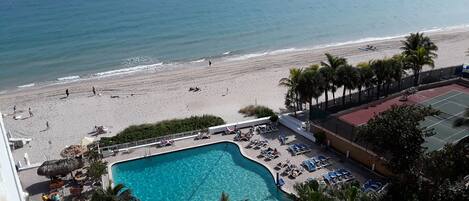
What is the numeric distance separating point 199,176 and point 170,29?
47.8 m

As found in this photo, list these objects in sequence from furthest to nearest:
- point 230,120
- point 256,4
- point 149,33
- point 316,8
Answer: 1. point 256,4
2. point 316,8
3. point 149,33
4. point 230,120

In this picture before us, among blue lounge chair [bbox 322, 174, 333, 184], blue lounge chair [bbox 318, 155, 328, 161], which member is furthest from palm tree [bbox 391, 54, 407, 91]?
blue lounge chair [bbox 322, 174, 333, 184]

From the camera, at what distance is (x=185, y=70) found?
160 feet

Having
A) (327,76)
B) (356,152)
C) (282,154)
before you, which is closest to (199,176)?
(282,154)

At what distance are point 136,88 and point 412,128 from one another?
3133 centimetres

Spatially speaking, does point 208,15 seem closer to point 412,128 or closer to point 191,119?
point 191,119

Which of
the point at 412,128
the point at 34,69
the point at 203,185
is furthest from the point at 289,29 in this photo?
the point at 412,128

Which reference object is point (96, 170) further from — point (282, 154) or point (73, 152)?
point (282, 154)

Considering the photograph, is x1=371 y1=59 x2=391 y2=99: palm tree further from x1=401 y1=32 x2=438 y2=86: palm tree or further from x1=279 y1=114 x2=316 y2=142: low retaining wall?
x1=279 y1=114 x2=316 y2=142: low retaining wall

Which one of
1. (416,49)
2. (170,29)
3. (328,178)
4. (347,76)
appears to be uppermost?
(170,29)

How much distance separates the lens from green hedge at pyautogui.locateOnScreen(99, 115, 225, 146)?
90.1ft

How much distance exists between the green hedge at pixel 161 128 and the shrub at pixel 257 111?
3009 mm

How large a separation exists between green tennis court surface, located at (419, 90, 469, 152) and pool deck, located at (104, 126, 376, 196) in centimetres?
365

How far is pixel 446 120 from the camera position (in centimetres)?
2270
